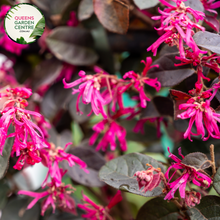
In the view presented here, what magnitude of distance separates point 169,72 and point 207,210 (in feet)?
0.65

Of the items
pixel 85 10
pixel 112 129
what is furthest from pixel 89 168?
pixel 85 10

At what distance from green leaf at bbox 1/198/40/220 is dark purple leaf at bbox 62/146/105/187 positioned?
11cm

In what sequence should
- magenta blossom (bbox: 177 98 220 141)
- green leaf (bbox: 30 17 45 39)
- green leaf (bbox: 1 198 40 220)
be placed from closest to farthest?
magenta blossom (bbox: 177 98 220 141) → green leaf (bbox: 30 17 45 39) → green leaf (bbox: 1 198 40 220)

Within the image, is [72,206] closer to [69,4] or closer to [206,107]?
[206,107]

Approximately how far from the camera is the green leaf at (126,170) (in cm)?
35

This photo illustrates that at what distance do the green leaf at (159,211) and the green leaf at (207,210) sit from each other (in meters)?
0.04

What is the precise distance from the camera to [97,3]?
44 centimetres

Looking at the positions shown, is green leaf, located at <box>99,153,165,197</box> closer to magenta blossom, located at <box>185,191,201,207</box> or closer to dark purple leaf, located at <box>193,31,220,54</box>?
magenta blossom, located at <box>185,191,201,207</box>

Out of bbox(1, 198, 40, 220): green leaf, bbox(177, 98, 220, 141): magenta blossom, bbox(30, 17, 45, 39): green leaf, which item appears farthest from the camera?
bbox(1, 198, 40, 220): green leaf

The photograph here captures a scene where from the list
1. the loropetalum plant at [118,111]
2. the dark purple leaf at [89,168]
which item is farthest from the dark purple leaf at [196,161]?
the dark purple leaf at [89,168]

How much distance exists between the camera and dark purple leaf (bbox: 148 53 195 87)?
362 millimetres

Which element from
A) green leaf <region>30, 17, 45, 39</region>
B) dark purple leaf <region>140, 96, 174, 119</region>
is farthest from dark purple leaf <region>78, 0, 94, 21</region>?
dark purple leaf <region>140, 96, 174, 119</region>

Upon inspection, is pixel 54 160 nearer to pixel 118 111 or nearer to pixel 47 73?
pixel 118 111

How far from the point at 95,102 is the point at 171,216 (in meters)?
0.20
